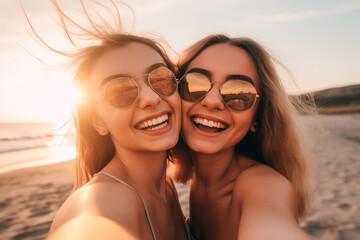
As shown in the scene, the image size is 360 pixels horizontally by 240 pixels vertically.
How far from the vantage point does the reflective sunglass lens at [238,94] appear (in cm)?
251

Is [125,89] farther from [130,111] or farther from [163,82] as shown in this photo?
[163,82]

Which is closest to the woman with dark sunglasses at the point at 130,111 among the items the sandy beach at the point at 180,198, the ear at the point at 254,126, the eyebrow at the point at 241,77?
the eyebrow at the point at 241,77

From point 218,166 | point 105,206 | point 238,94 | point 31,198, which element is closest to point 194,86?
point 238,94

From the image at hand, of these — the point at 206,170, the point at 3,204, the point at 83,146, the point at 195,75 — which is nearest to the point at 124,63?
the point at 195,75

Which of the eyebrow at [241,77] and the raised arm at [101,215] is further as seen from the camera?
the eyebrow at [241,77]

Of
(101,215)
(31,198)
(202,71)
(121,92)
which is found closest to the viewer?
(101,215)

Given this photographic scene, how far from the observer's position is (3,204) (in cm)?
574

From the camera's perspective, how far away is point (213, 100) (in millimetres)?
2494

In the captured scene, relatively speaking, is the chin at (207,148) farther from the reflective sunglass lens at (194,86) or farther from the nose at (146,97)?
the nose at (146,97)

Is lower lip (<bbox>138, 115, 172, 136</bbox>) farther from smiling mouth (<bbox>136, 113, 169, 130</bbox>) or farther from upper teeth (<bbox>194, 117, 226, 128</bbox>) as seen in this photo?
upper teeth (<bbox>194, 117, 226, 128</bbox>)

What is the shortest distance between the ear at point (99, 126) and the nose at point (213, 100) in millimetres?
953

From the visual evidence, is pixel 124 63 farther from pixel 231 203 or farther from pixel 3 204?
pixel 3 204

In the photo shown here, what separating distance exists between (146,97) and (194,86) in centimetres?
60

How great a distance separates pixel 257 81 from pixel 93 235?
2.20 m
